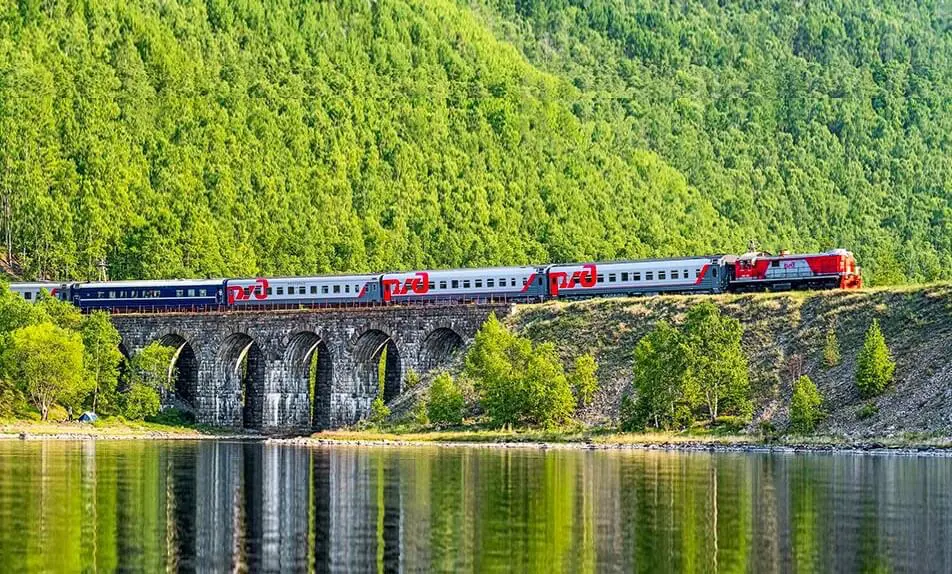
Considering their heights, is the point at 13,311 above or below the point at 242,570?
above

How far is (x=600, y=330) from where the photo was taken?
121438 mm

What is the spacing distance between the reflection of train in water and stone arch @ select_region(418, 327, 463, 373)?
2602mm

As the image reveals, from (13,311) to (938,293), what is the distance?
2626 inches

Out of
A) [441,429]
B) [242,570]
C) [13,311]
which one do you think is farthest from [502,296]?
[242,570]

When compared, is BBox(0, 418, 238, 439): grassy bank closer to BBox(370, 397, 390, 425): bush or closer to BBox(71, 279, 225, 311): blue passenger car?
BBox(71, 279, 225, 311): blue passenger car

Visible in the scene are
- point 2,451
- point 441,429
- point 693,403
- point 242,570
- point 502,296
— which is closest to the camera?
point 242,570

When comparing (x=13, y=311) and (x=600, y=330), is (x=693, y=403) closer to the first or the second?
(x=600, y=330)

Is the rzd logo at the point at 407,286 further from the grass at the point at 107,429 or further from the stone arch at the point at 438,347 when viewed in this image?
the grass at the point at 107,429

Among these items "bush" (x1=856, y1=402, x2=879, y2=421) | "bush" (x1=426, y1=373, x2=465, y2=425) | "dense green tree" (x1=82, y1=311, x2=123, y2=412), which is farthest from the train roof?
"bush" (x1=856, y1=402, x2=879, y2=421)

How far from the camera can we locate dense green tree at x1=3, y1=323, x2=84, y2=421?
128375 millimetres

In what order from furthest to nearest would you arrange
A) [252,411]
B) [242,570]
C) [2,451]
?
[252,411] → [2,451] → [242,570]

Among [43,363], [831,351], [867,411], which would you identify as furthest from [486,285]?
[867,411]

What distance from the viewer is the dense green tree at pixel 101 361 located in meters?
134

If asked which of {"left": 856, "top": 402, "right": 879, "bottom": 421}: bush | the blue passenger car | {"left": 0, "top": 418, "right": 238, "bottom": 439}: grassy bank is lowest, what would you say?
{"left": 0, "top": 418, "right": 238, "bottom": 439}: grassy bank
